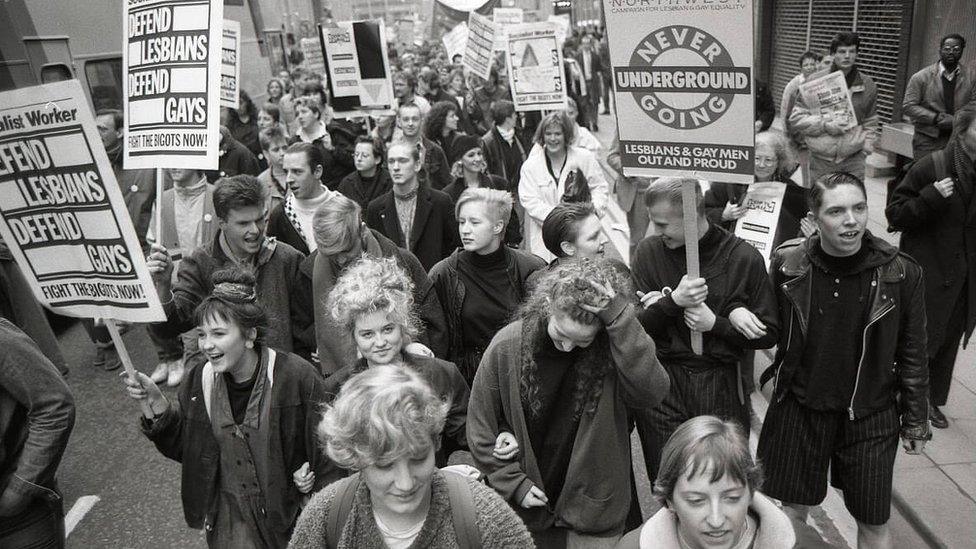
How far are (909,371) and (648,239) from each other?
1.25 m

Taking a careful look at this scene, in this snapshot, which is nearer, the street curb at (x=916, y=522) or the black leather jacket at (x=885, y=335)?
the black leather jacket at (x=885, y=335)

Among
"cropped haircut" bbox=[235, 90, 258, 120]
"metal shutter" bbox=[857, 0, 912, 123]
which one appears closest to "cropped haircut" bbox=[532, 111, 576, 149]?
"cropped haircut" bbox=[235, 90, 258, 120]

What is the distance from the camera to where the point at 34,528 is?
3207 millimetres

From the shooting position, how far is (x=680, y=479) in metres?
2.24

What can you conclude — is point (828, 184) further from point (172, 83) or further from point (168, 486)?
point (168, 486)

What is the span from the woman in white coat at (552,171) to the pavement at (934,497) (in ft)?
7.83

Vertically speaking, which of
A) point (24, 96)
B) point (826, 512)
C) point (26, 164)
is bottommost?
point (826, 512)

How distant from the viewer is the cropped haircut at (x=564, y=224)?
3.99 m


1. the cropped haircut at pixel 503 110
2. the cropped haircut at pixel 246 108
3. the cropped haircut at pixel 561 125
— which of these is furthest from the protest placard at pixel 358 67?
the cropped haircut at pixel 561 125

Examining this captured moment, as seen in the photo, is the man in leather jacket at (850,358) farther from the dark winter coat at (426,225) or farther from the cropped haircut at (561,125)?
the cropped haircut at (561,125)

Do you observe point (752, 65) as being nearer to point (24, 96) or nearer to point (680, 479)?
point (680, 479)

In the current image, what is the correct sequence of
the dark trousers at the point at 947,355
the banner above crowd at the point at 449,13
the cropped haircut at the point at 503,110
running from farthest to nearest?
the banner above crowd at the point at 449,13
the cropped haircut at the point at 503,110
the dark trousers at the point at 947,355

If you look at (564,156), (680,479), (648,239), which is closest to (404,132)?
(564,156)

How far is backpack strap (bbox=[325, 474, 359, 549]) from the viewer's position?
7.11 ft
